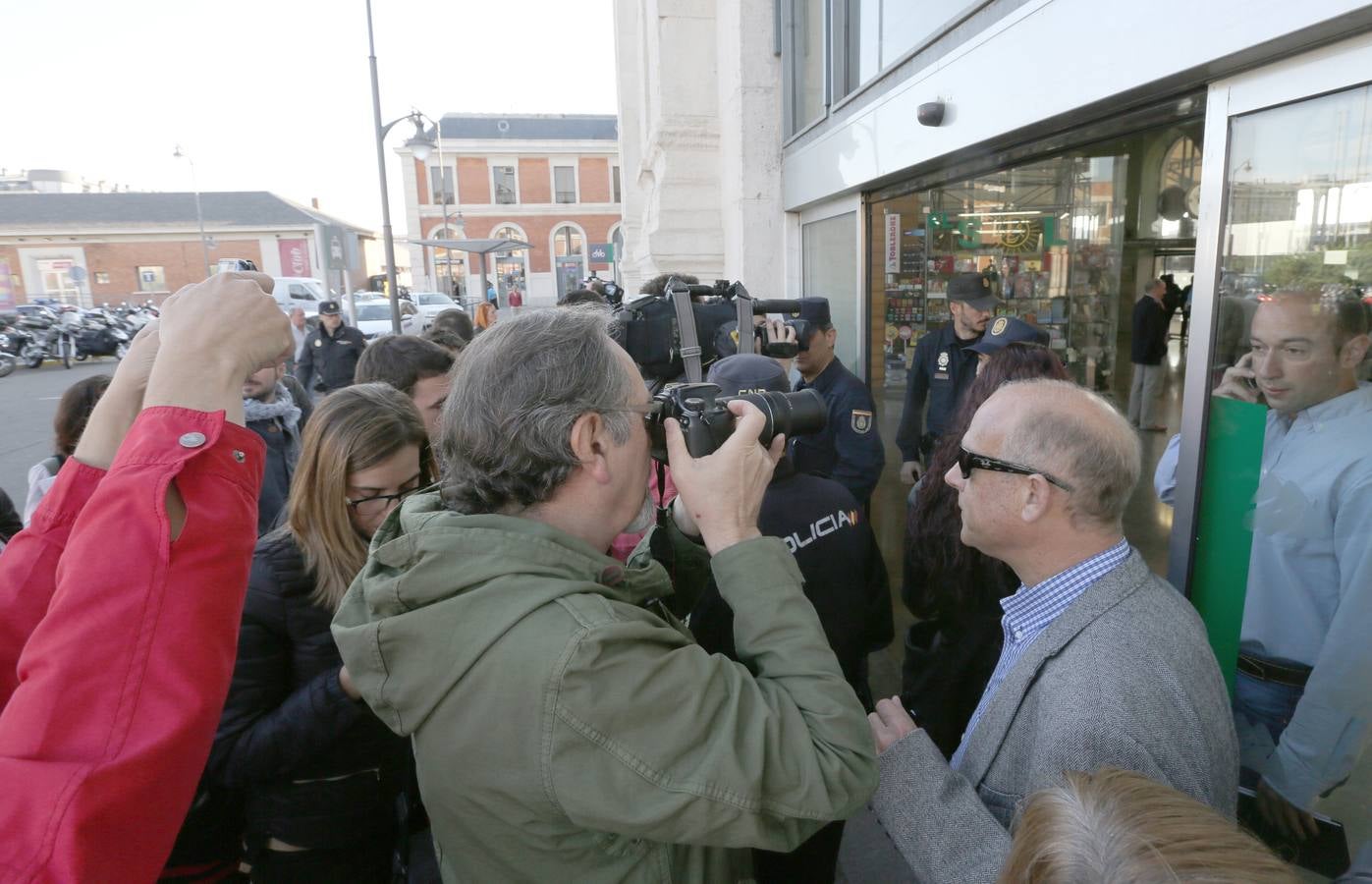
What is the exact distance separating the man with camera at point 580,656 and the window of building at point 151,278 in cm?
4982

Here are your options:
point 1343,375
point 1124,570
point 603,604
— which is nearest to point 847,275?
point 1343,375

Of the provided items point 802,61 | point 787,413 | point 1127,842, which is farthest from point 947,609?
point 802,61

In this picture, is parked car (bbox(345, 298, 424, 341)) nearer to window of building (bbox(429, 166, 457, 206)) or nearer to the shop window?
the shop window

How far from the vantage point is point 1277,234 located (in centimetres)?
186

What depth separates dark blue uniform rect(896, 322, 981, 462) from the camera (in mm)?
4273

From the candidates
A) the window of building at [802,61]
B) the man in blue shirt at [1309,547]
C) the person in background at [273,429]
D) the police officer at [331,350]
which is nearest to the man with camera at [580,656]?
the man in blue shirt at [1309,547]

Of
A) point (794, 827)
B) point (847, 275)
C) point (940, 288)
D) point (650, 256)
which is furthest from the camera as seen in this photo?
point (650, 256)

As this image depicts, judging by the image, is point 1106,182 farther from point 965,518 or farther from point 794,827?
point 794,827

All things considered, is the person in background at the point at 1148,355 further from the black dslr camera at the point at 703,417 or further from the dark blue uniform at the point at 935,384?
the black dslr camera at the point at 703,417

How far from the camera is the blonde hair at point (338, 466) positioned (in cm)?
173

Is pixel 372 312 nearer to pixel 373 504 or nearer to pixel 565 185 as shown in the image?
pixel 373 504

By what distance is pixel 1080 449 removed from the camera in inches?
55.2

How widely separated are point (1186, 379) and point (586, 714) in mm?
1997

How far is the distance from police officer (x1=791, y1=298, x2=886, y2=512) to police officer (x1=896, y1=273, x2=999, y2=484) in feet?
2.19
